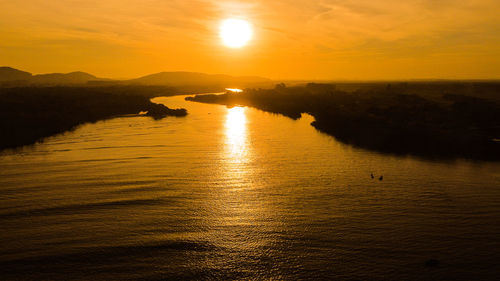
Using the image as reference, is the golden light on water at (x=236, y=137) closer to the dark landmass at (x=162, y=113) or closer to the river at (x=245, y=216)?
the river at (x=245, y=216)

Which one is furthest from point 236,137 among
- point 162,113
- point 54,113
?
point 54,113

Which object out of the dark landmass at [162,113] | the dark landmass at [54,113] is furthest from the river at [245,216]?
the dark landmass at [162,113]

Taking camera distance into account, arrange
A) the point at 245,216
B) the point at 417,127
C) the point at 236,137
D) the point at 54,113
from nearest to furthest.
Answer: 1. the point at 245,216
2. the point at 236,137
3. the point at 417,127
4. the point at 54,113

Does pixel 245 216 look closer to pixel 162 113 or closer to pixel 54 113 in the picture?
pixel 54 113

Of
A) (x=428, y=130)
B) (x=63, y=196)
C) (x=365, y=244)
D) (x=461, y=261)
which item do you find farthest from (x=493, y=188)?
(x=63, y=196)

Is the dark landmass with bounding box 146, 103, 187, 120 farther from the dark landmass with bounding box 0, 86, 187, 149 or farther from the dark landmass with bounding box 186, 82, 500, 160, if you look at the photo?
the dark landmass with bounding box 186, 82, 500, 160

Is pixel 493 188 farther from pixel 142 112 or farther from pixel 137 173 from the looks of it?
pixel 142 112
